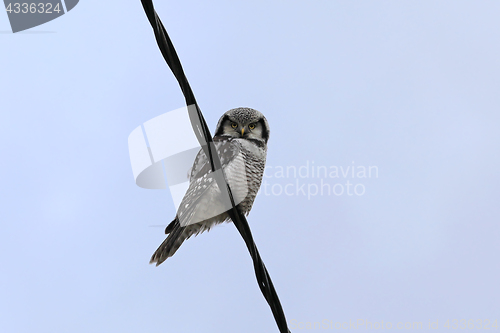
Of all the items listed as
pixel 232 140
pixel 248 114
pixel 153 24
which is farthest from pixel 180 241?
pixel 153 24

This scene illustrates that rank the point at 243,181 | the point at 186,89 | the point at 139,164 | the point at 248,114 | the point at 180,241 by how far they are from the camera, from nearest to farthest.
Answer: the point at 186,89 → the point at 139,164 → the point at 180,241 → the point at 243,181 → the point at 248,114

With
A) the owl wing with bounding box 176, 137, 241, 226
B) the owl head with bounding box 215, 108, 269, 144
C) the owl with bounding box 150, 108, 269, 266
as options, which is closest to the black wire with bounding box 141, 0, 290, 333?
the owl with bounding box 150, 108, 269, 266

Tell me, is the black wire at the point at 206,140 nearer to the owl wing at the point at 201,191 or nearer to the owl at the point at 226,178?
the owl at the point at 226,178

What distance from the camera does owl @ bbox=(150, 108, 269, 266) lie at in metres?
4.24

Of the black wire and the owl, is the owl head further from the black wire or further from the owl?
the black wire

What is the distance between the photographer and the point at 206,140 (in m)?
2.32

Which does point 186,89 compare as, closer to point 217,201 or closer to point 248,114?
point 217,201

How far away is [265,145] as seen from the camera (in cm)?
511

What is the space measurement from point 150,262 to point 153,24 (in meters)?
2.62

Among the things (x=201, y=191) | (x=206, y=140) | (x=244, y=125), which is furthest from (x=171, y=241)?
(x=206, y=140)

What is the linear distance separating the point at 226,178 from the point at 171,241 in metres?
0.88

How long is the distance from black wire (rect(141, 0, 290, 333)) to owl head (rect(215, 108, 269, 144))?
239cm

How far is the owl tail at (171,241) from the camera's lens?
4.05 metres

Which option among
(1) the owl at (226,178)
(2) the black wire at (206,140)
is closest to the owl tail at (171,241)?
(1) the owl at (226,178)
